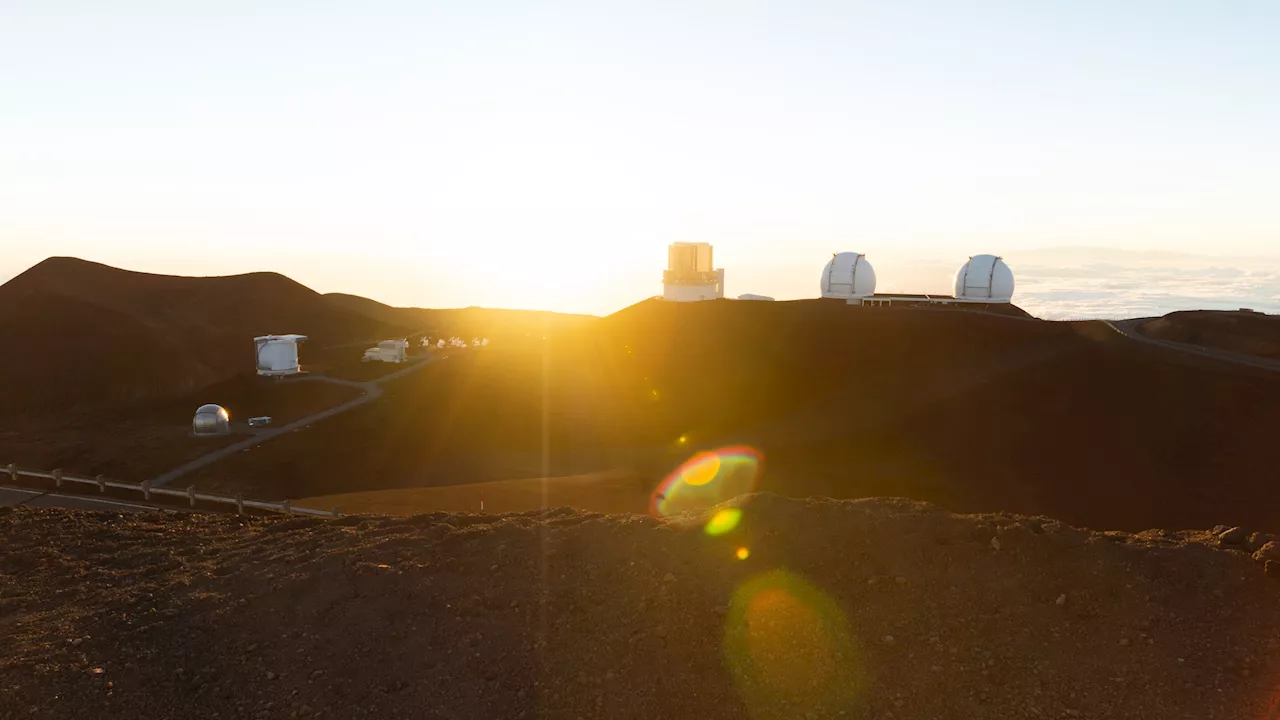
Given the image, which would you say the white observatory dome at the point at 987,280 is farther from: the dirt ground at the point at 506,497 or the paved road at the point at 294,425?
the paved road at the point at 294,425

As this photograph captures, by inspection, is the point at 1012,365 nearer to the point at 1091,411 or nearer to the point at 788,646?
the point at 1091,411

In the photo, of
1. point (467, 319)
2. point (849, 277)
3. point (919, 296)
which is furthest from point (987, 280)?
point (467, 319)

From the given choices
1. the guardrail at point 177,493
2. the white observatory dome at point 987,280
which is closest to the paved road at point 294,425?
the guardrail at point 177,493

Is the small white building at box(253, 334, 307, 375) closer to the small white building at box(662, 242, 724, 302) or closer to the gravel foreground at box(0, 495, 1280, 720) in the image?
the small white building at box(662, 242, 724, 302)

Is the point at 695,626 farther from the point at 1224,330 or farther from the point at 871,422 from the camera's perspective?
the point at 1224,330

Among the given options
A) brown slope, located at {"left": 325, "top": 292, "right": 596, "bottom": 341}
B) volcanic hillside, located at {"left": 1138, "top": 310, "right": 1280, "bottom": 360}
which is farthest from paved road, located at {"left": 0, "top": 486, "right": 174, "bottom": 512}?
brown slope, located at {"left": 325, "top": 292, "right": 596, "bottom": 341}

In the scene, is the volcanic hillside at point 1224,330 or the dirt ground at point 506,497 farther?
the volcanic hillside at point 1224,330
